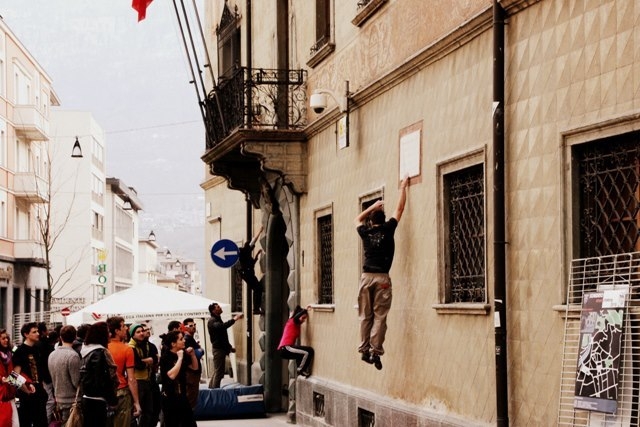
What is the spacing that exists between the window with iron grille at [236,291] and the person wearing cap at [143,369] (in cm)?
1172

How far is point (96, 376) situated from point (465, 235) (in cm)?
417

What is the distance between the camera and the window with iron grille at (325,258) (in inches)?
811

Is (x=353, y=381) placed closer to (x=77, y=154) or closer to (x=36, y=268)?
(x=77, y=154)

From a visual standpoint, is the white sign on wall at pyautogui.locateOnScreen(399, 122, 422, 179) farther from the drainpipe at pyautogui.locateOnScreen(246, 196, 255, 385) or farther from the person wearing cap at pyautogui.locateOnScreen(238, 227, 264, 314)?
the drainpipe at pyautogui.locateOnScreen(246, 196, 255, 385)

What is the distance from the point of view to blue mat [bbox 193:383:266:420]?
78.7 ft

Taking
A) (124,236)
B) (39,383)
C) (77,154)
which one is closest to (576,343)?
(39,383)

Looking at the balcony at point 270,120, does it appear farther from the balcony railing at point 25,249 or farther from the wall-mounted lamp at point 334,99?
the balcony railing at point 25,249

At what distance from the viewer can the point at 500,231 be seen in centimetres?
1223

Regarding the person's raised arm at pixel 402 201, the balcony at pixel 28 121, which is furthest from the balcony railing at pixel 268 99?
the balcony at pixel 28 121

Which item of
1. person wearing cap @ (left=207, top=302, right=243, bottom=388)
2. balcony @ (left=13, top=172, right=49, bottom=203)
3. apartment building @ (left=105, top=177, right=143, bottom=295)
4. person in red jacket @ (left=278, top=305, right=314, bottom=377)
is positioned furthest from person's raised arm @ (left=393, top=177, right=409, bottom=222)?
apartment building @ (left=105, top=177, right=143, bottom=295)

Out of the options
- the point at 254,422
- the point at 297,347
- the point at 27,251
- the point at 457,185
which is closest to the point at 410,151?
the point at 457,185

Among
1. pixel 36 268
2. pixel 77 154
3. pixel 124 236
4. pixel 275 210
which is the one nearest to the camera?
pixel 275 210

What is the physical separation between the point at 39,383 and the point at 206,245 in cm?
1702

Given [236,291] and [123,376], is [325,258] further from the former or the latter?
[236,291]
